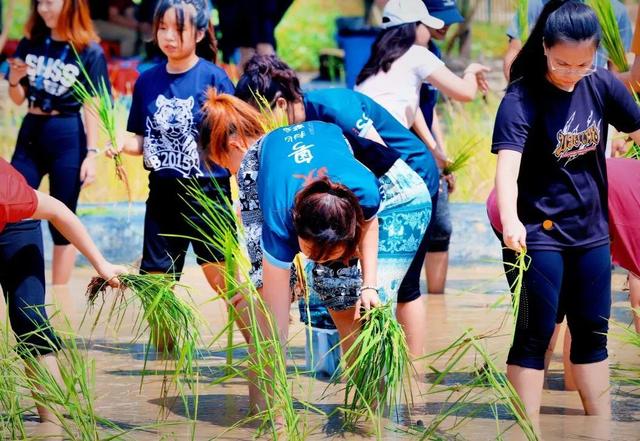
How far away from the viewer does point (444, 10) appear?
6449 mm

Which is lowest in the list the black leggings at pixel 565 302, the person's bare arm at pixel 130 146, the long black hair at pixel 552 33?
the black leggings at pixel 565 302

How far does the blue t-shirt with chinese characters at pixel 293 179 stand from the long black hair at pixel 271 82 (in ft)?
1.49

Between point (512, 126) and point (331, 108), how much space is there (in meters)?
0.65

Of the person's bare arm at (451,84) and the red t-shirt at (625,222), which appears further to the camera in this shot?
the person's bare arm at (451,84)

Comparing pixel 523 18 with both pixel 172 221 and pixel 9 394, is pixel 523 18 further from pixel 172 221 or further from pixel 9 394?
pixel 9 394

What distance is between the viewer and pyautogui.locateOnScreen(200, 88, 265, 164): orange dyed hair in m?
4.73

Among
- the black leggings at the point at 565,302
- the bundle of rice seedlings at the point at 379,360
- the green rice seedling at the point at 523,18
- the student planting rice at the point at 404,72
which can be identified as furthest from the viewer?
the green rice seedling at the point at 523,18

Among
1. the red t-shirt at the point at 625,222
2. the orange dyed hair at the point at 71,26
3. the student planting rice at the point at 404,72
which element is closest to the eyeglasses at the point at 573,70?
the red t-shirt at the point at 625,222

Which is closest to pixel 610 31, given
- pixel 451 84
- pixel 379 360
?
pixel 451 84

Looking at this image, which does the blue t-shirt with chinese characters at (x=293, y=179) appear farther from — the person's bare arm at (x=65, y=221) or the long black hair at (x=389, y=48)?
the long black hair at (x=389, y=48)

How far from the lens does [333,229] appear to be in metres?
3.99

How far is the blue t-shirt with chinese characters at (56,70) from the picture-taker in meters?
7.35

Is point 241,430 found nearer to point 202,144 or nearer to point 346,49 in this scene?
point 202,144

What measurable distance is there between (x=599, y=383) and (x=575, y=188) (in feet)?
2.31
